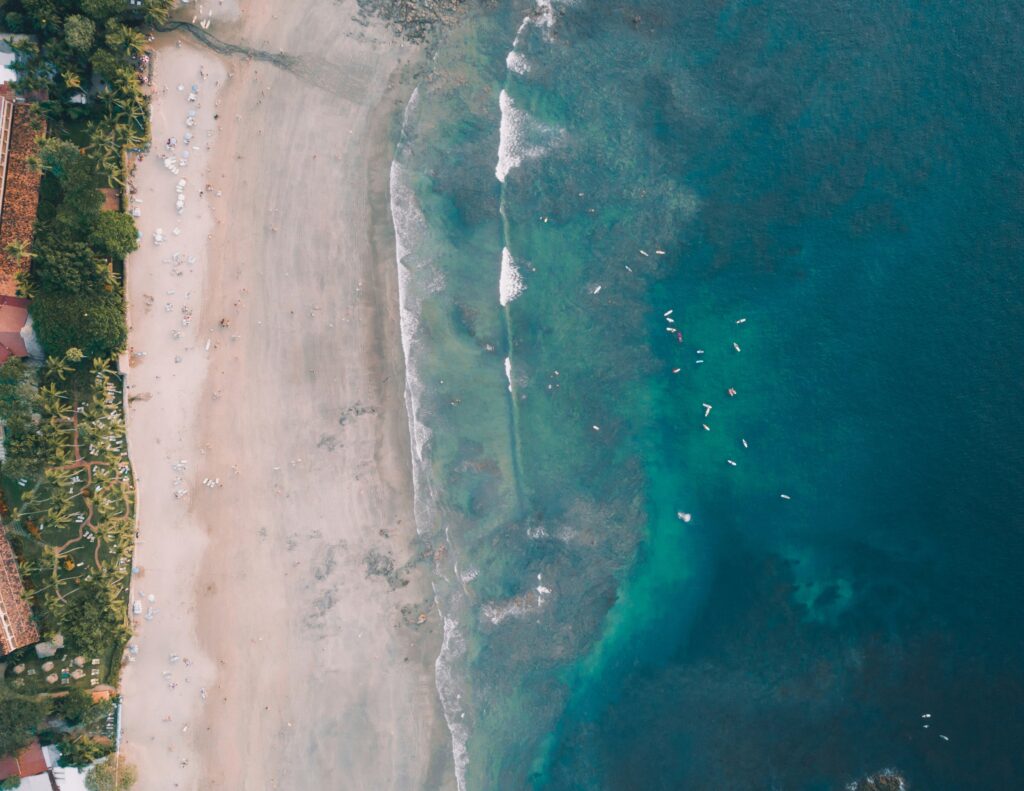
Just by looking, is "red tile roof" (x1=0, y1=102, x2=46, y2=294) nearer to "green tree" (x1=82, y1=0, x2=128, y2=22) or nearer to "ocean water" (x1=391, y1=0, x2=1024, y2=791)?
"green tree" (x1=82, y1=0, x2=128, y2=22)

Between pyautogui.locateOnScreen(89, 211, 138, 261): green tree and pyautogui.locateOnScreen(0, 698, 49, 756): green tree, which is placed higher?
pyautogui.locateOnScreen(89, 211, 138, 261): green tree

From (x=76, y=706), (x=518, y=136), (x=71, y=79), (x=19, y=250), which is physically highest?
(x=71, y=79)

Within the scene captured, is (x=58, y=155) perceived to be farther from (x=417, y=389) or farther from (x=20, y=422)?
(x=417, y=389)

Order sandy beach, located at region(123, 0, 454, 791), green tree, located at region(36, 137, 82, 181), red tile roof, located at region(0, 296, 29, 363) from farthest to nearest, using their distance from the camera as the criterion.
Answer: sandy beach, located at region(123, 0, 454, 791) < red tile roof, located at region(0, 296, 29, 363) < green tree, located at region(36, 137, 82, 181)

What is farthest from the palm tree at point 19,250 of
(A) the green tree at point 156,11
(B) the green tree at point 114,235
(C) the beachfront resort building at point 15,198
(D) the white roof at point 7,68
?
(A) the green tree at point 156,11

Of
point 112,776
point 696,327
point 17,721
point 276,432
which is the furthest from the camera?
point 696,327

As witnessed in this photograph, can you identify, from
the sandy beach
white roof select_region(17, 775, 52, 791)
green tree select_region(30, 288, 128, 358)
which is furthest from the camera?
the sandy beach

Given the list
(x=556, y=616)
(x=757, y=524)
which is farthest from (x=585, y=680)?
(x=757, y=524)

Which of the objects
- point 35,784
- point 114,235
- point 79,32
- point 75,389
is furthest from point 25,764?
point 79,32

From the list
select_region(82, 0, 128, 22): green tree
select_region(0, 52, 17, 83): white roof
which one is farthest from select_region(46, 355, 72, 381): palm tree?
select_region(82, 0, 128, 22): green tree
